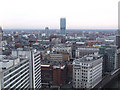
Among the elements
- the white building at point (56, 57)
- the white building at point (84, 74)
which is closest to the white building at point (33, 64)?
the white building at point (84, 74)

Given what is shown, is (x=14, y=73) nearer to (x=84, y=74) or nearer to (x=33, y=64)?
(x=33, y=64)

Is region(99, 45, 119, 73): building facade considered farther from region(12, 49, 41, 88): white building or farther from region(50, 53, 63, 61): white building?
region(12, 49, 41, 88): white building

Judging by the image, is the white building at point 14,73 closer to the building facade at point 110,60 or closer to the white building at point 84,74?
the white building at point 84,74

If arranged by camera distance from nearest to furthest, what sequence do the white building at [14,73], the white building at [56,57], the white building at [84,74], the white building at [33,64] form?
the white building at [14,73]
the white building at [33,64]
the white building at [84,74]
the white building at [56,57]

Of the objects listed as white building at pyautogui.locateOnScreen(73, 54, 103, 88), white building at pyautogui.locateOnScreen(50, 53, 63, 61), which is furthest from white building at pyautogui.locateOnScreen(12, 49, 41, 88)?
white building at pyautogui.locateOnScreen(50, 53, 63, 61)

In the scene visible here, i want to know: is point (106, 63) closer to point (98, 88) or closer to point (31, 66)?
point (98, 88)

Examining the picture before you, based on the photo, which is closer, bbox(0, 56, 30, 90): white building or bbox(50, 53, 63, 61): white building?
bbox(0, 56, 30, 90): white building

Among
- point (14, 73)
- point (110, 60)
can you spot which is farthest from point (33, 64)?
point (110, 60)

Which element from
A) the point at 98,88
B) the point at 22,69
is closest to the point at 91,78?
the point at 98,88
